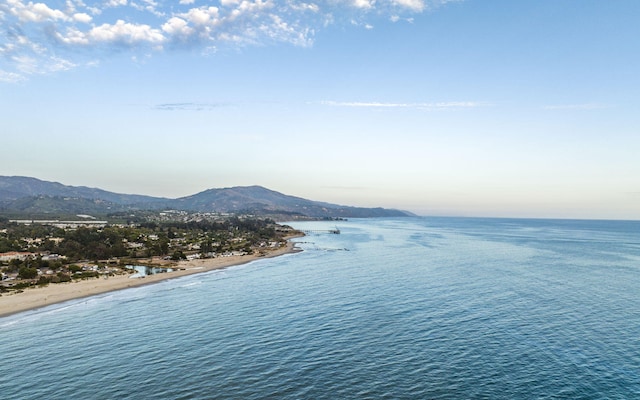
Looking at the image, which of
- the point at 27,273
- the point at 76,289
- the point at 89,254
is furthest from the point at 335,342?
the point at 89,254

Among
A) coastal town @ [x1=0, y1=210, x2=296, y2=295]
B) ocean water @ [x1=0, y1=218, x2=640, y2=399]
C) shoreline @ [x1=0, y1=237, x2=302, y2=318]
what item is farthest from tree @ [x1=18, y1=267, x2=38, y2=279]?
→ ocean water @ [x1=0, y1=218, x2=640, y2=399]

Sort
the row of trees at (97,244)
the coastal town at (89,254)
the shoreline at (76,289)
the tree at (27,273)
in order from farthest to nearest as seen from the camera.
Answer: the row of trees at (97,244), the coastal town at (89,254), the tree at (27,273), the shoreline at (76,289)

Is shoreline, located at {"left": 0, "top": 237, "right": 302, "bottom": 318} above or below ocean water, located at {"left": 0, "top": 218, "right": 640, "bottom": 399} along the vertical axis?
below

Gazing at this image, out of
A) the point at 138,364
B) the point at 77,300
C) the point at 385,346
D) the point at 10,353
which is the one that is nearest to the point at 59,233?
the point at 77,300

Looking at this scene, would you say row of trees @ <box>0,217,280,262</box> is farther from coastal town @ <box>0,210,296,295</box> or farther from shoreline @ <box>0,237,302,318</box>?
shoreline @ <box>0,237,302,318</box>

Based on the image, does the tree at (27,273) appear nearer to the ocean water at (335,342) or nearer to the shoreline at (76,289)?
the shoreline at (76,289)

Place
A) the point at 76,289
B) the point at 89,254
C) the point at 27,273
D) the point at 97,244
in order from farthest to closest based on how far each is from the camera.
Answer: the point at 97,244 → the point at 89,254 → the point at 27,273 → the point at 76,289

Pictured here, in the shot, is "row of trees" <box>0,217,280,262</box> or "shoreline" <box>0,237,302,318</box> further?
"row of trees" <box>0,217,280,262</box>

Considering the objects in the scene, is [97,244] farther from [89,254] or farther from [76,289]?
[76,289]

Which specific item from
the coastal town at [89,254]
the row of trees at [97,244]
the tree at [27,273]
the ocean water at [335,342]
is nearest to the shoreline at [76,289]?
the coastal town at [89,254]
